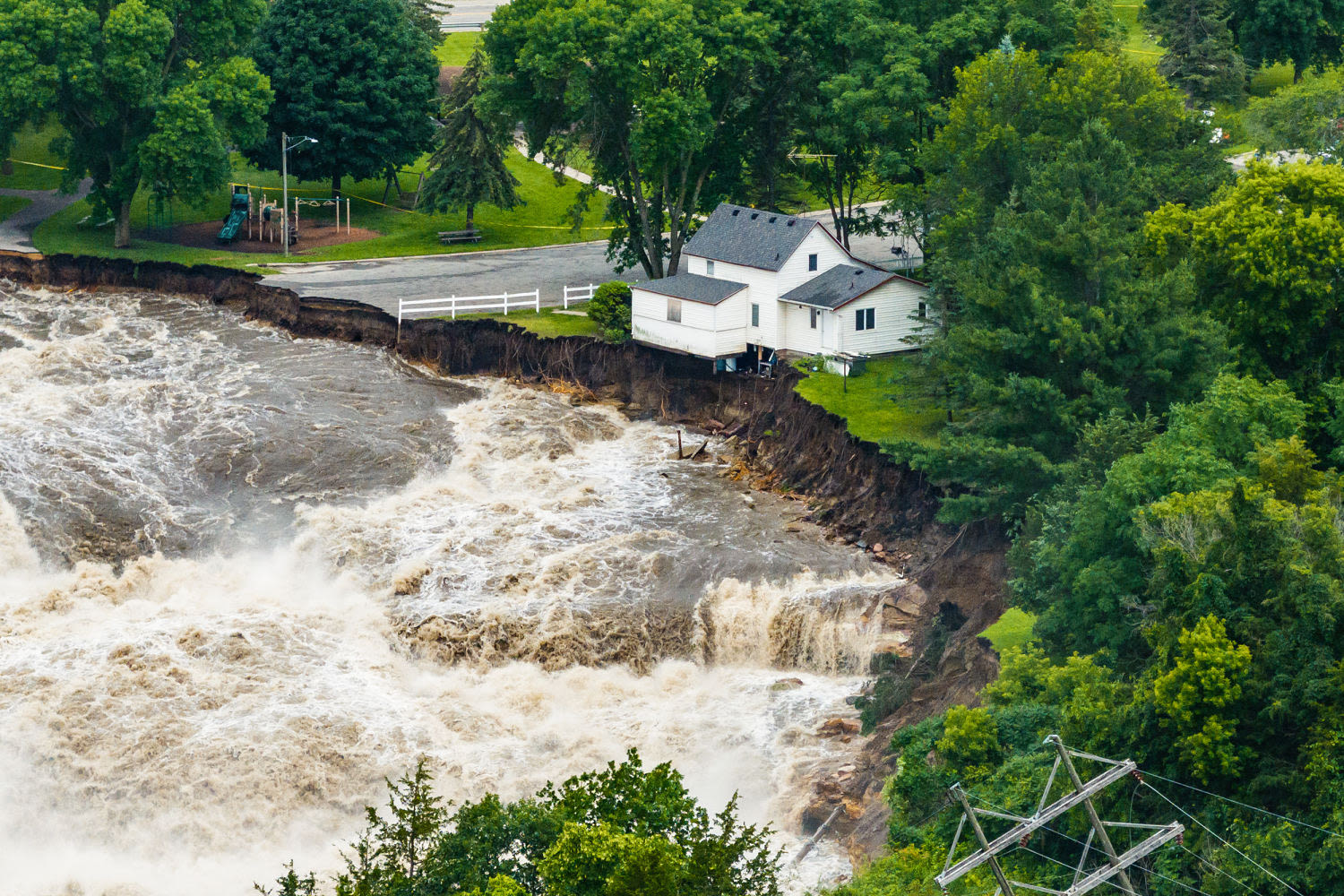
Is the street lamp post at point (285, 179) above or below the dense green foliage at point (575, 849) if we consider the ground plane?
above

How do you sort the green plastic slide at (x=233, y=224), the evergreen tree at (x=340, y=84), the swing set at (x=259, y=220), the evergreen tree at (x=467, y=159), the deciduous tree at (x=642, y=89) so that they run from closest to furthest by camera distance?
the deciduous tree at (x=642, y=89), the evergreen tree at (x=467, y=159), the green plastic slide at (x=233, y=224), the swing set at (x=259, y=220), the evergreen tree at (x=340, y=84)

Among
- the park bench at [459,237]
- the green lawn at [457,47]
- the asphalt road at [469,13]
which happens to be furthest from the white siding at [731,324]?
the asphalt road at [469,13]

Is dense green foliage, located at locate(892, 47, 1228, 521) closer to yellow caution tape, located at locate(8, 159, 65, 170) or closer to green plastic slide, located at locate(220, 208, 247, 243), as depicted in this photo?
green plastic slide, located at locate(220, 208, 247, 243)

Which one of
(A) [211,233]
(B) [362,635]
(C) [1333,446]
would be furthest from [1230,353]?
(A) [211,233]

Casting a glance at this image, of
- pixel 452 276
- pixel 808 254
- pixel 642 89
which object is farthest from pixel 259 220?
pixel 808 254

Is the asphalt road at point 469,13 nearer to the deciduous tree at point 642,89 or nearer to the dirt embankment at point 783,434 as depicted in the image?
the deciduous tree at point 642,89

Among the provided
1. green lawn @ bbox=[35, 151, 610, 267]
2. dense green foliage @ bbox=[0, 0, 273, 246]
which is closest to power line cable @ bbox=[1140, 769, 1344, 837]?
green lawn @ bbox=[35, 151, 610, 267]
